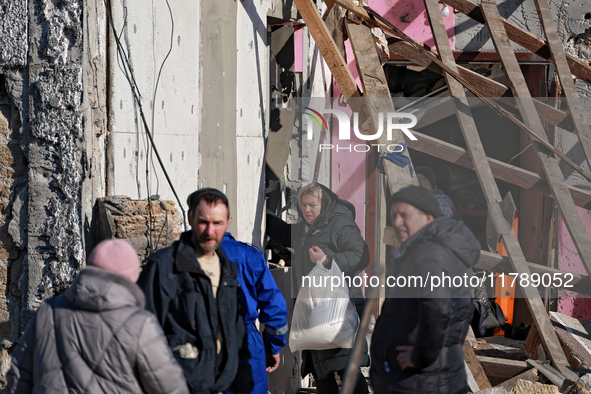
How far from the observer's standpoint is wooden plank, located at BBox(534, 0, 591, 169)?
459cm

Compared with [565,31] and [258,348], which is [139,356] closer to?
[258,348]

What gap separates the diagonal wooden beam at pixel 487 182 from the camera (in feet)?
12.6

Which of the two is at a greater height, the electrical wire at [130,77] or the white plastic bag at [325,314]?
the electrical wire at [130,77]

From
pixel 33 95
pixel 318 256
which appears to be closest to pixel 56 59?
pixel 33 95

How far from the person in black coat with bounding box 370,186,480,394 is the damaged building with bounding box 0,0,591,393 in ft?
3.99

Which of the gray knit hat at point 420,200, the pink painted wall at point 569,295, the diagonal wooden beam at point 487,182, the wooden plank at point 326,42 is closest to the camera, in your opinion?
the gray knit hat at point 420,200

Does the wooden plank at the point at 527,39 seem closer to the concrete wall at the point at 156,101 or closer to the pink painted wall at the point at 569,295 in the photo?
the pink painted wall at the point at 569,295

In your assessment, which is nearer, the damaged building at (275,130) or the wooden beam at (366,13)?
the damaged building at (275,130)

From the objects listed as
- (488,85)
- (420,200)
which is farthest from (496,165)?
(420,200)

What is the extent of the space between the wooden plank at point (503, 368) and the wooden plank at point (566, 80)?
69.3 inches

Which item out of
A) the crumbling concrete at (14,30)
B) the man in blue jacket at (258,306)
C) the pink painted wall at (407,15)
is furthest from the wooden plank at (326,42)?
the pink painted wall at (407,15)

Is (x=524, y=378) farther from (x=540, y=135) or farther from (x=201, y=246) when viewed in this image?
(x=201, y=246)

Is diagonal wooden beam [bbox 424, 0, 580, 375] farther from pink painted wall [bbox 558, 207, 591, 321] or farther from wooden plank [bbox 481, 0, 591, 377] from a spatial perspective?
pink painted wall [bbox 558, 207, 591, 321]

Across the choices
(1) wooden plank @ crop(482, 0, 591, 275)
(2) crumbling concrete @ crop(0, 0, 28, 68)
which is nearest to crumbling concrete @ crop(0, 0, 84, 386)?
(2) crumbling concrete @ crop(0, 0, 28, 68)
